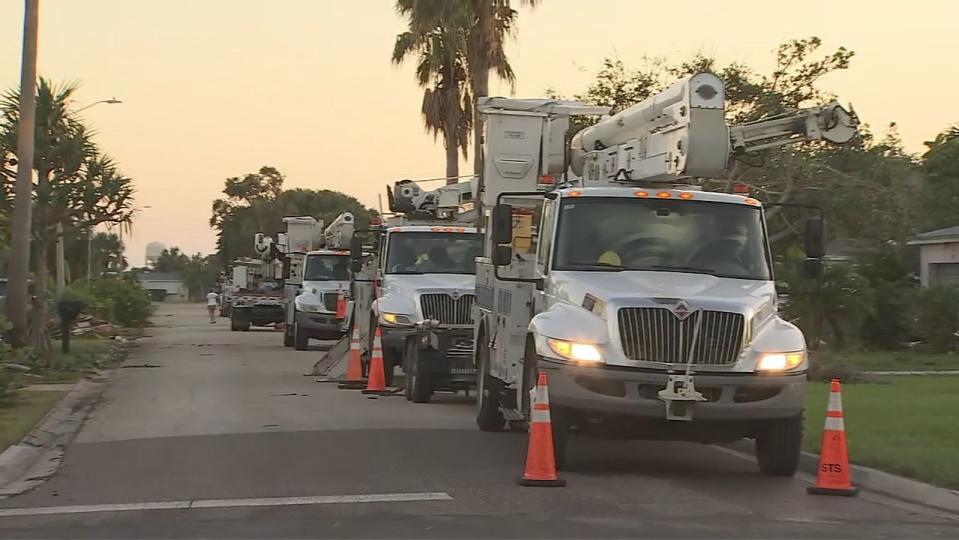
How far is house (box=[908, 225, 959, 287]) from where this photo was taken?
3266 cm

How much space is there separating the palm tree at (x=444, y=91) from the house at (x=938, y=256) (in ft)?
39.9

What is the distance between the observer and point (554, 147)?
16.0 metres

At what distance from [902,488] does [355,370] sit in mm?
11729

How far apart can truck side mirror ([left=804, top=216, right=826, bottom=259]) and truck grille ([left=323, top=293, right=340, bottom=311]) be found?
852 inches

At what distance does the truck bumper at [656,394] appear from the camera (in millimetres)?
10383

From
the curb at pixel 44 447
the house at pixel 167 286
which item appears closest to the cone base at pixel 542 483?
the curb at pixel 44 447

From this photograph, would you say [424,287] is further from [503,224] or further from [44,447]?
[44,447]

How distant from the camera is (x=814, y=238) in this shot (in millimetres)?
11773

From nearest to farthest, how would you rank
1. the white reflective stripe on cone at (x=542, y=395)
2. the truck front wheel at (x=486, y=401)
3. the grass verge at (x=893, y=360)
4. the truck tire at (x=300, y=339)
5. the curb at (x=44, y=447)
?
the white reflective stripe on cone at (x=542, y=395) → the curb at (x=44, y=447) → the truck front wheel at (x=486, y=401) → the grass verge at (x=893, y=360) → the truck tire at (x=300, y=339)

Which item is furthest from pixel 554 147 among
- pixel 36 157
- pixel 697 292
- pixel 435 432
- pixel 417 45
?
pixel 417 45

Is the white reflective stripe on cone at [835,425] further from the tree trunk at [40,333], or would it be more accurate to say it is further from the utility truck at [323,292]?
the utility truck at [323,292]

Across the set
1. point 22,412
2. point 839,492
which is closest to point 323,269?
point 22,412

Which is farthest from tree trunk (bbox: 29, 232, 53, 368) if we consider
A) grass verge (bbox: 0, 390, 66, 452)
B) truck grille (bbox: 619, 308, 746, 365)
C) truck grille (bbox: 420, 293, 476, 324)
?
truck grille (bbox: 619, 308, 746, 365)

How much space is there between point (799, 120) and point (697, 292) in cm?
264
